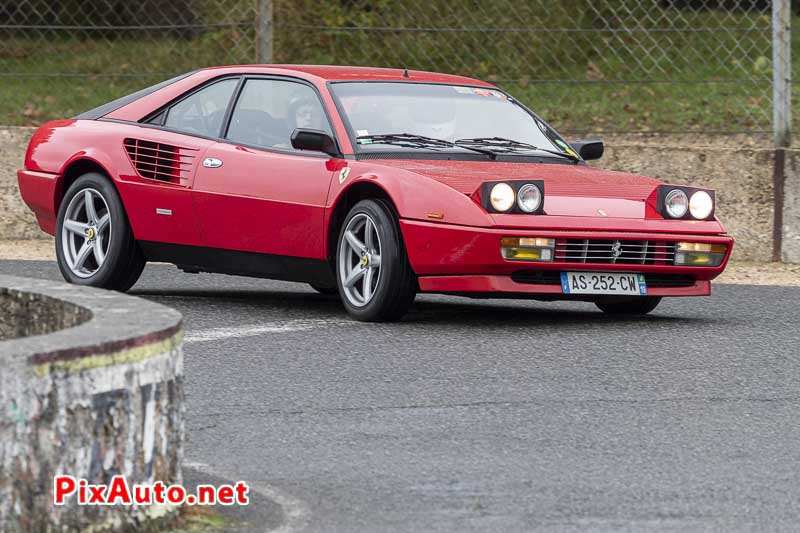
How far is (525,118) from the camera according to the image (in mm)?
9484

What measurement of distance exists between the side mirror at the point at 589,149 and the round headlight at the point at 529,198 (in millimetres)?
1557

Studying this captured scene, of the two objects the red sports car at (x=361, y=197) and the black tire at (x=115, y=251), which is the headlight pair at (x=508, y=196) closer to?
the red sports car at (x=361, y=197)

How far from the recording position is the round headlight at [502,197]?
7859 millimetres

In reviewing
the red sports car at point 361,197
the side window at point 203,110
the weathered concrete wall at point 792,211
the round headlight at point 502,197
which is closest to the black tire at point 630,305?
the red sports car at point 361,197

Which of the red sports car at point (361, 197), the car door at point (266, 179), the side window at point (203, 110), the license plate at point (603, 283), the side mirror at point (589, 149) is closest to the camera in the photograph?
the red sports car at point (361, 197)

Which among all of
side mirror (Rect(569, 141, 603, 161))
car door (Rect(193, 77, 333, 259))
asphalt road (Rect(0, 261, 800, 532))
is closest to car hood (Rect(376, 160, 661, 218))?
car door (Rect(193, 77, 333, 259))

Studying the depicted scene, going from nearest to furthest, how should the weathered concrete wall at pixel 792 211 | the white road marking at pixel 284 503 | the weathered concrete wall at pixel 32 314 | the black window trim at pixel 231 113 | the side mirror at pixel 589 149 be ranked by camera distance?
the white road marking at pixel 284 503, the weathered concrete wall at pixel 32 314, the black window trim at pixel 231 113, the side mirror at pixel 589 149, the weathered concrete wall at pixel 792 211

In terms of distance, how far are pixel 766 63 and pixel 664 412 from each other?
7239mm

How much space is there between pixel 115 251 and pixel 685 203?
313 cm

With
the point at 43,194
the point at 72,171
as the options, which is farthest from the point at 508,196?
the point at 43,194

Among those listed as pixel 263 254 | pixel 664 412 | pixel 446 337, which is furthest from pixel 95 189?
pixel 664 412

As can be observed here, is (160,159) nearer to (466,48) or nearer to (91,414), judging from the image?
(466,48)

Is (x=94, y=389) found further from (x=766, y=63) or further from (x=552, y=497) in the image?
(x=766, y=63)

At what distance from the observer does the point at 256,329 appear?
8.15 meters
